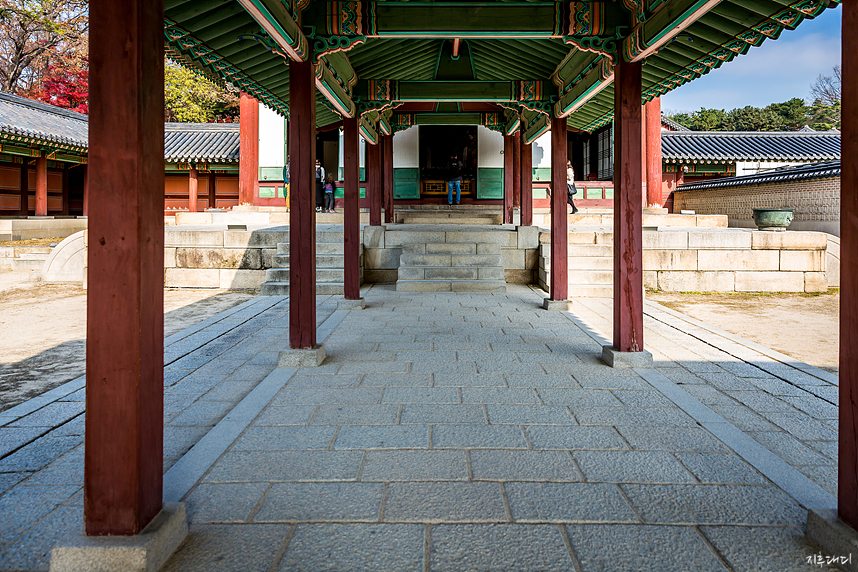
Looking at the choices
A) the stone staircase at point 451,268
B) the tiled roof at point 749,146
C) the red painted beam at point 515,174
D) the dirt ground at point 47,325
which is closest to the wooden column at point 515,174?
the red painted beam at point 515,174

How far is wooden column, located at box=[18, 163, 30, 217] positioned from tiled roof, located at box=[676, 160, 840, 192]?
22.1 meters

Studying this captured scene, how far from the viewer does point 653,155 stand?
15.9 metres

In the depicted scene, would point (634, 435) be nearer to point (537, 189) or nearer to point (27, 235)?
point (537, 189)

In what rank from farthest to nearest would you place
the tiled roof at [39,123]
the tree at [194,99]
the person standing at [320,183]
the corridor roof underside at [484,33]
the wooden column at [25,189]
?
the tree at [194,99] < the wooden column at [25,189] < the tiled roof at [39,123] < the person standing at [320,183] < the corridor roof underside at [484,33]

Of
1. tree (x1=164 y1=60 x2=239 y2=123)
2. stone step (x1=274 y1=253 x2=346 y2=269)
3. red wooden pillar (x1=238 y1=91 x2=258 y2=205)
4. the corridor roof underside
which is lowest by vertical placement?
stone step (x1=274 y1=253 x2=346 y2=269)

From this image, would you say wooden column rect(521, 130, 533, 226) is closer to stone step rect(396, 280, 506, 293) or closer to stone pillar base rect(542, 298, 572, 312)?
stone step rect(396, 280, 506, 293)

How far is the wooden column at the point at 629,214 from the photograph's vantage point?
4516mm

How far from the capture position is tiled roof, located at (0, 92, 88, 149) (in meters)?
14.9

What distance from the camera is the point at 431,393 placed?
3.77m

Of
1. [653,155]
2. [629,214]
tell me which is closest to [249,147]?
[653,155]

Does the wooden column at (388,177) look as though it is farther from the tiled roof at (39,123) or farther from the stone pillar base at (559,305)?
the tiled roof at (39,123)

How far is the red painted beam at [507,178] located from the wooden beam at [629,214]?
325 inches

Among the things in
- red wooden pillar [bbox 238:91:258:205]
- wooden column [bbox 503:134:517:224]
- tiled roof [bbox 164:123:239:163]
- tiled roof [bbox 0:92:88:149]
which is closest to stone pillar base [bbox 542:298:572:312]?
wooden column [bbox 503:134:517:224]

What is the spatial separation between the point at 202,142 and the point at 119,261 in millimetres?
19142
